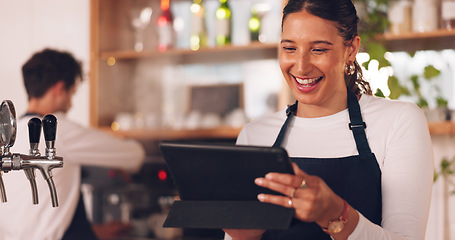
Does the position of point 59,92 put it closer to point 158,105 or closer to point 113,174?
point 113,174

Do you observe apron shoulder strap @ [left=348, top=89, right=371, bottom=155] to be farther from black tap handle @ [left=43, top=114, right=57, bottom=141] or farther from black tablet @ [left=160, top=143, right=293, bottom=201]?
black tap handle @ [left=43, top=114, right=57, bottom=141]

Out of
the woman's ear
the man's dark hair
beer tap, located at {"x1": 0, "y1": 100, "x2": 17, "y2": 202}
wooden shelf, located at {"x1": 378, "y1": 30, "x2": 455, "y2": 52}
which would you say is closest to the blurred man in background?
the man's dark hair

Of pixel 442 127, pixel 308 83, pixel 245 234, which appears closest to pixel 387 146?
pixel 308 83

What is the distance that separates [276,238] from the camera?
129 cm

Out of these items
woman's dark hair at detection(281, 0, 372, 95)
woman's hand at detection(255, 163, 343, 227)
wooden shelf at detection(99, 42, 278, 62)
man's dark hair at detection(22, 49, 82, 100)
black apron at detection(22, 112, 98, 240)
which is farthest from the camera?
wooden shelf at detection(99, 42, 278, 62)

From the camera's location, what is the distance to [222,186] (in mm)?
992

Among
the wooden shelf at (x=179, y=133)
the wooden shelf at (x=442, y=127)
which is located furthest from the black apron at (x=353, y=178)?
the wooden shelf at (x=179, y=133)

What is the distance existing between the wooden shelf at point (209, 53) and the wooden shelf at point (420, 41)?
0.51m

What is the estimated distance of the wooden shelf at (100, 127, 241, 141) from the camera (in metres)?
2.66

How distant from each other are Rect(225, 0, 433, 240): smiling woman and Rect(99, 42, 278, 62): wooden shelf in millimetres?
1245

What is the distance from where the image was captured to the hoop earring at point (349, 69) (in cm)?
139

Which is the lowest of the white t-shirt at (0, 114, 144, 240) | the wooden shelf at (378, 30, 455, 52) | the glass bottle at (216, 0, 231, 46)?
the white t-shirt at (0, 114, 144, 240)

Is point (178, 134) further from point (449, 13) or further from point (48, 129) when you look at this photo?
point (48, 129)

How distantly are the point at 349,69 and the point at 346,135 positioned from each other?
19 centimetres
